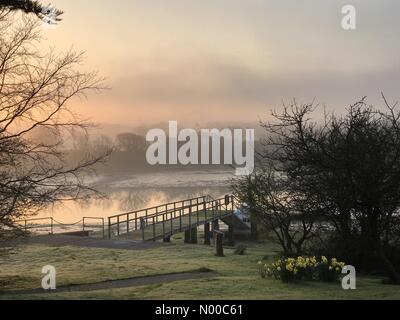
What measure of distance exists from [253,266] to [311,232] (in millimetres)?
2805

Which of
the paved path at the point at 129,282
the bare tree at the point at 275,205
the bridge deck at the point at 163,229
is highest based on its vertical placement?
the bare tree at the point at 275,205

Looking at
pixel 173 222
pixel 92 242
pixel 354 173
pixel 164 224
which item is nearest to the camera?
pixel 354 173

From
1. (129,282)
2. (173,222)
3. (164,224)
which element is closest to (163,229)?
(164,224)

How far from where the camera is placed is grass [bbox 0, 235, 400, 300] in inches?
387

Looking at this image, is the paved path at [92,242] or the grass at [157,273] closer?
the grass at [157,273]

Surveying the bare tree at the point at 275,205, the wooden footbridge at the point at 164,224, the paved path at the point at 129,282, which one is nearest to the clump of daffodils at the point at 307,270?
the paved path at the point at 129,282

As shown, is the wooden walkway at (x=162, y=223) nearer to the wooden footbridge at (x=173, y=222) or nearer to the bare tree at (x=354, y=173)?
the wooden footbridge at (x=173, y=222)

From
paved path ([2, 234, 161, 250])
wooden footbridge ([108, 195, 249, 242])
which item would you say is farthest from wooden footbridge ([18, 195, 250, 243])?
paved path ([2, 234, 161, 250])

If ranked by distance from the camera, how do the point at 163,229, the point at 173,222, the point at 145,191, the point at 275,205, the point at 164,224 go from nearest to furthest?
the point at 275,205 → the point at 163,229 → the point at 164,224 → the point at 173,222 → the point at 145,191

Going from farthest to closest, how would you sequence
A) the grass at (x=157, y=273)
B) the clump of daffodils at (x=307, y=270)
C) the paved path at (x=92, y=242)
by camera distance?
the paved path at (x=92, y=242) → the clump of daffodils at (x=307, y=270) → the grass at (x=157, y=273)

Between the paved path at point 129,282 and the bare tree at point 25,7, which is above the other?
the bare tree at point 25,7

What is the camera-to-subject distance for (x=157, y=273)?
13609 millimetres

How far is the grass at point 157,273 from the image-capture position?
9.82 metres

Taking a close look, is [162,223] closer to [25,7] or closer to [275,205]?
[275,205]
